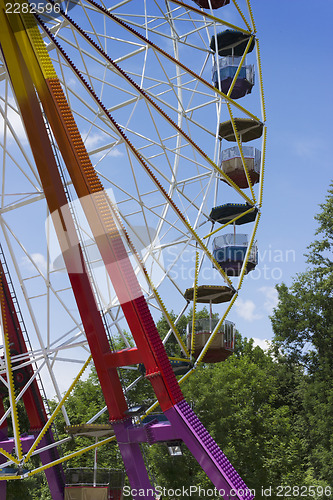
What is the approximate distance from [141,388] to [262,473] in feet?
28.4

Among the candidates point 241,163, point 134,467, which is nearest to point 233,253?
point 241,163

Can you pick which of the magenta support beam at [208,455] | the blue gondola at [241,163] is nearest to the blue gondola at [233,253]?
the blue gondola at [241,163]

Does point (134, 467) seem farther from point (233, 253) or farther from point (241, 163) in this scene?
point (241, 163)

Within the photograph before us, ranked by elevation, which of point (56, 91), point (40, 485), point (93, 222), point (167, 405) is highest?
point (56, 91)

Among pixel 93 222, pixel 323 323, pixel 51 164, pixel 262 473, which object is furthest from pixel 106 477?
pixel 323 323

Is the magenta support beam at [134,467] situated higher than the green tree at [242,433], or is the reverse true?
the magenta support beam at [134,467]

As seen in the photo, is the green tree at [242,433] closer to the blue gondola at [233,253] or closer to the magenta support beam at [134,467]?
the blue gondola at [233,253]

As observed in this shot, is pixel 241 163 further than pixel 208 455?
Yes

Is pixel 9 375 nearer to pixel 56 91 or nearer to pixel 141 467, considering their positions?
pixel 141 467

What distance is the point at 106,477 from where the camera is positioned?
16875 millimetres

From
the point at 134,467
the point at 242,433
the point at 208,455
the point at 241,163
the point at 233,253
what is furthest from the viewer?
the point at 242,433

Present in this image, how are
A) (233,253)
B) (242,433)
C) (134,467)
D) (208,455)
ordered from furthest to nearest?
(242,433), (233,253), (134,467), (208,455)

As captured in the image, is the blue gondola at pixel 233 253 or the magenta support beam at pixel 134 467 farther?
the blue gondola at pixel 233 253

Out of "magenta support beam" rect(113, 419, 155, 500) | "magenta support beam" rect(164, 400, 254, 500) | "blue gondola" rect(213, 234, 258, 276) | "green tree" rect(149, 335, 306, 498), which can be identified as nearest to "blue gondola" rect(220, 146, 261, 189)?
"blue gondola" rect(213, 234, 258, 276)
